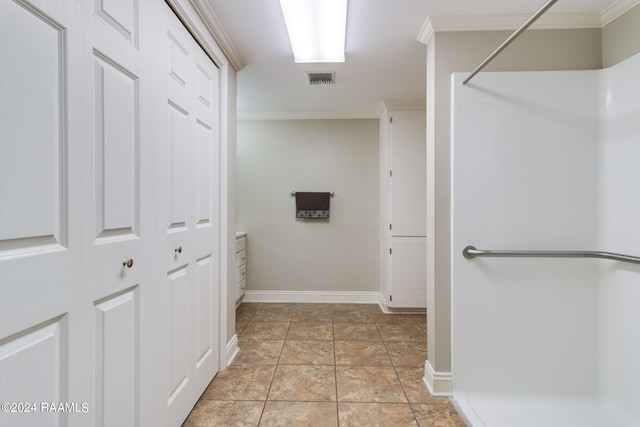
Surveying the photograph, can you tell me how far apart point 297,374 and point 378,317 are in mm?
1317

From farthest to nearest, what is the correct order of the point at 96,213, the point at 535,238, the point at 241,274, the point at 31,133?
the point at 241,274
the point at 535,238
the point at 96,213
the point at 31,133

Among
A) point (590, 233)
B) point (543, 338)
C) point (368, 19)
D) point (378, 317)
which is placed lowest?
point (378, 317)

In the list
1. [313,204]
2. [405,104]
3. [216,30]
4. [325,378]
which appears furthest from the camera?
[313,204]

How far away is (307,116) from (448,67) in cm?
197

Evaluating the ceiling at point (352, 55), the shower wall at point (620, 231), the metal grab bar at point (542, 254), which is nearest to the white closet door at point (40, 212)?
the ceiling at point (352, 55)

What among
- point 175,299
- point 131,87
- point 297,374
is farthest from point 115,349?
point 297,374

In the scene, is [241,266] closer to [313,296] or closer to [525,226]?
[313,296]

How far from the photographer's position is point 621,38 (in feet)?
5.03

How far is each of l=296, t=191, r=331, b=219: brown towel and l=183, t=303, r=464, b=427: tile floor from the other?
1170mm

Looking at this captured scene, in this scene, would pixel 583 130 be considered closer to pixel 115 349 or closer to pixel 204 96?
pixel 204 96

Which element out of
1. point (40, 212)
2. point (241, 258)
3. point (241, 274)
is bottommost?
point (241, 274)

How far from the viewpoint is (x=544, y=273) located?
62.9 inches

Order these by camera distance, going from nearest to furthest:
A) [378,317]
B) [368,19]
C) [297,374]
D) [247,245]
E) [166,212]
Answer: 1. [166,212]
2. [368,19]
3. [297,374]
4. [378,317]
5. [247,245]

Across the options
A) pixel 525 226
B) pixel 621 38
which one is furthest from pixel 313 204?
pixel 621 38
